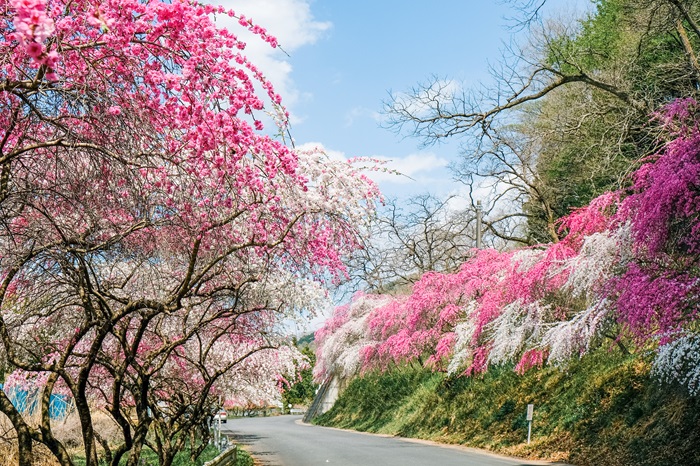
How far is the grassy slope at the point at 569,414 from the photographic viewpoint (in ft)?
46.6

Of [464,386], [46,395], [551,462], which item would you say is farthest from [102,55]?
[464,386]

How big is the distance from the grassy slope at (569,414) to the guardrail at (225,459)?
7.69 meters

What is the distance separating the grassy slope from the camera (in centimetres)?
1420

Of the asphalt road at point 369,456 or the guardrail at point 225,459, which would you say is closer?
the guardrail at point 225,459

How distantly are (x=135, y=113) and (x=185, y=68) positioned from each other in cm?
52

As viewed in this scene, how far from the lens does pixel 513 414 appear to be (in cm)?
2230

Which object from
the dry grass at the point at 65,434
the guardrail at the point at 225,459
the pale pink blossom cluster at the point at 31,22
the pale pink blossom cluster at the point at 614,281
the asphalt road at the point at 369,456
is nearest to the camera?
the pale pink blossom cluster at the point at 31,22

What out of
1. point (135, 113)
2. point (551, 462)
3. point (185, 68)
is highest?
point (185, 68)

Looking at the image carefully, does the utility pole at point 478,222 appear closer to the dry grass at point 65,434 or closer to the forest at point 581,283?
the forest at point 581,283

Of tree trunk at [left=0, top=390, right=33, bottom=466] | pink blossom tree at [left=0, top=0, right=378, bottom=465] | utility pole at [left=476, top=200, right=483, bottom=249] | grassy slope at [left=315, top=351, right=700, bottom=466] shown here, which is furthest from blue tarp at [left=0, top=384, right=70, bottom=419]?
utility pole at [left=476, top=200, right=483, bottom=249]

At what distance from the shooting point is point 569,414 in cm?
1881

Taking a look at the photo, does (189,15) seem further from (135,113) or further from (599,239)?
(599,239)

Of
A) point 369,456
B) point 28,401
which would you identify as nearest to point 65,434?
Answer: point 28,401

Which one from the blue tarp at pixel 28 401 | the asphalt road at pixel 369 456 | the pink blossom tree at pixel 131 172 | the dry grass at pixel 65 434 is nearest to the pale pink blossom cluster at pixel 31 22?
the pink blossom tree at pixel 131 172
